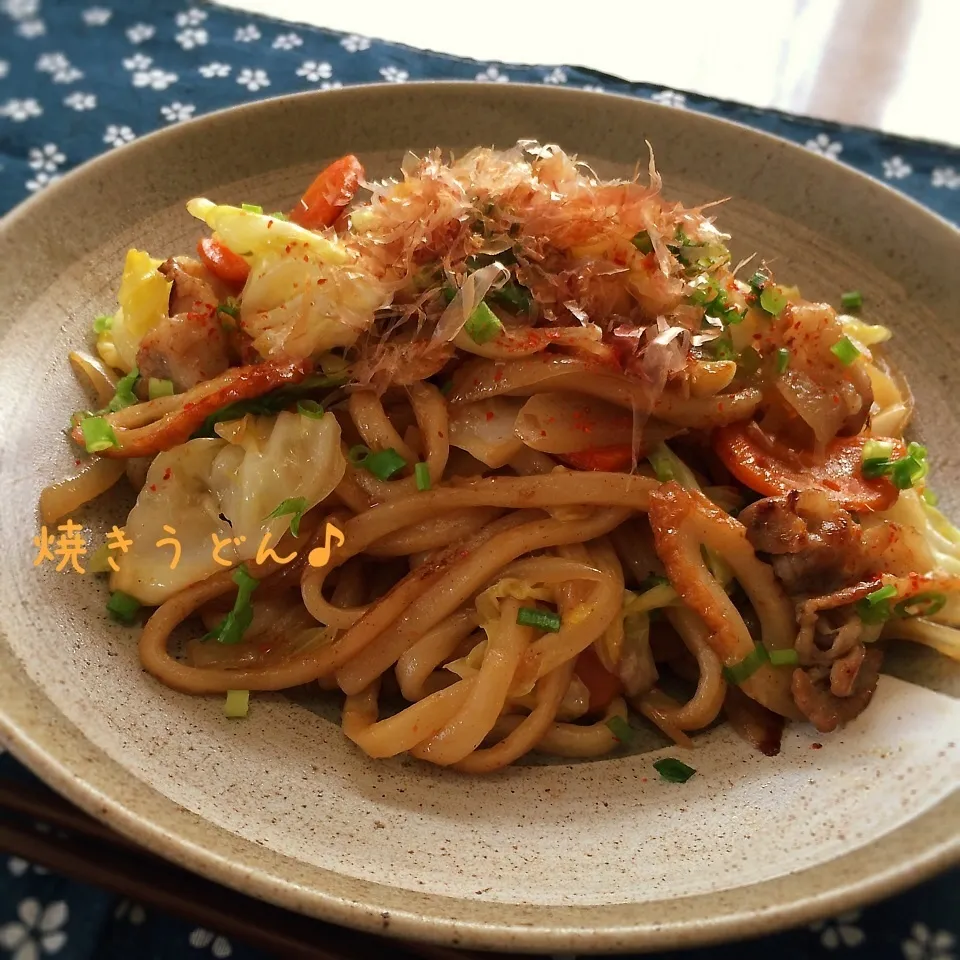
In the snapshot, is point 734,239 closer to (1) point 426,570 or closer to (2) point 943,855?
(1) point 426,570

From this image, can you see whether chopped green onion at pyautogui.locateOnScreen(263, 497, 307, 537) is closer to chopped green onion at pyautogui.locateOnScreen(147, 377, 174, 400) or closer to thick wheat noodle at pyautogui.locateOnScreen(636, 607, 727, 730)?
chopped green onion at pyautogui.locateOnScreen(147, 377, 174, 400)

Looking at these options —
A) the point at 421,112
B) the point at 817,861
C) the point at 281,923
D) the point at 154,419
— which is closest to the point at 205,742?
the point at 281,923

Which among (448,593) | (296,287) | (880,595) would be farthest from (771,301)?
(296,287)

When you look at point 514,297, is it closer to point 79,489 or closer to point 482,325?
point 482,325

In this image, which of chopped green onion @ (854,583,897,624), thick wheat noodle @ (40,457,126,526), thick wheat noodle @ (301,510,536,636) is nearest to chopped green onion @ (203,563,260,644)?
thick wheat noodle @ (301,510,536,636)

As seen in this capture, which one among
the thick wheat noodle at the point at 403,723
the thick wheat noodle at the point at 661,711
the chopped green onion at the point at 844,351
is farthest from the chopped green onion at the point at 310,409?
the chopped green onion at the point at 844,351

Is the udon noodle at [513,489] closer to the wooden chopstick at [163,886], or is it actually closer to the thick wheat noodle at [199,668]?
the thick wheat noodle at [199,668]
